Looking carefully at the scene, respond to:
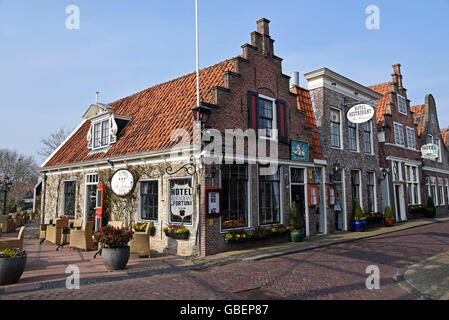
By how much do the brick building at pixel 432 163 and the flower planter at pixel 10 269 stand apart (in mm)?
25764

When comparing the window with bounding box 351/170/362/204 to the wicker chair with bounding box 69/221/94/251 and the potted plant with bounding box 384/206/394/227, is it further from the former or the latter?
the wicker chair with bounding box 69/221/94/251

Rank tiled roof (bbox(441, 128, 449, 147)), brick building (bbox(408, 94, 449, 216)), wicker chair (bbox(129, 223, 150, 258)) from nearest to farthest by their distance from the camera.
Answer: wicker chair (bbox(129, 223, 150, 258)) → brick building (bbox(408, 94, 449, 216)) → tiled roof (bbox(441, 128, 449, 147))

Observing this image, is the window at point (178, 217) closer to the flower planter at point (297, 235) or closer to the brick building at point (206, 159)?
the brick building at point (206, 159)

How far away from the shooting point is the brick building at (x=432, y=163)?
24.9 metres

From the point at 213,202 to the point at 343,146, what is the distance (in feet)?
31.2

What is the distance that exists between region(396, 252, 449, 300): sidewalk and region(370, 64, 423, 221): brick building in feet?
38.5

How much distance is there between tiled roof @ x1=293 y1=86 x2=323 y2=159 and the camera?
14889mm

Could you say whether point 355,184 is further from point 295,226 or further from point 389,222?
point 295,226

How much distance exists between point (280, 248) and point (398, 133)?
15633mm

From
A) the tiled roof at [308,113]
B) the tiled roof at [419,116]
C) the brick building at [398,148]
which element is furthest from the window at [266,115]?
the tiled roof at [419,116]

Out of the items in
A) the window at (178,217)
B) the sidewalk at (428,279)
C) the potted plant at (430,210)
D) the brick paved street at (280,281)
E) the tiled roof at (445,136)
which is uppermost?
the tiled roof at (445,136)

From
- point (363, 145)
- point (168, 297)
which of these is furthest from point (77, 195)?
point (363, 145)

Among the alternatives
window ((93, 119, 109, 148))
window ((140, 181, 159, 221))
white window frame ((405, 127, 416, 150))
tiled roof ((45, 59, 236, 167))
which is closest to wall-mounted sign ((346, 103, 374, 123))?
tiled roof ((45, 59, 236, 167))
